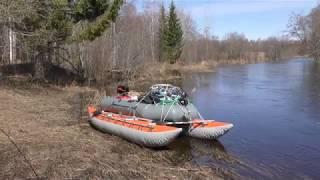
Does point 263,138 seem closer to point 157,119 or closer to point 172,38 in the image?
point 157,119

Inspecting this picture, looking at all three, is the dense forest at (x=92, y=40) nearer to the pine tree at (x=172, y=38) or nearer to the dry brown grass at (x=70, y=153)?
the pine tree at (x=172, y=38)

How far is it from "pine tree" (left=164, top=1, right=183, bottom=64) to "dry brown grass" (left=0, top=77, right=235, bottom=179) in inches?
1370

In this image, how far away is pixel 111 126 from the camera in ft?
43.2

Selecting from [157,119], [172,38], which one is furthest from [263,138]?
[172,38]

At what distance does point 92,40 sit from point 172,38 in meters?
29.1

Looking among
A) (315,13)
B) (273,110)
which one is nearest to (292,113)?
(273,110)

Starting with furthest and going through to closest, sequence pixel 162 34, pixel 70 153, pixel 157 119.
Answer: pixel 162 34 < pixel 157 119 < pixel 70 153

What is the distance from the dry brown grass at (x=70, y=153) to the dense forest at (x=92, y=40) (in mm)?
3787

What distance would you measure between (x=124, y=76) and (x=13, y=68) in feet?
26.4

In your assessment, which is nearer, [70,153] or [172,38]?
[70,153]

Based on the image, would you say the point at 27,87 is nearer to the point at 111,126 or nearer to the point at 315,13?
the point at 111,126

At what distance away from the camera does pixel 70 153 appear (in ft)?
32.3

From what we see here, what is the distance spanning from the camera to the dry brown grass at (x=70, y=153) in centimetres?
866

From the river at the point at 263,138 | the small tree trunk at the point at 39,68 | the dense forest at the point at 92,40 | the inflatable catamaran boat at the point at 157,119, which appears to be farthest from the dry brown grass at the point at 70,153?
the small tree trunk at the point at 39,68
